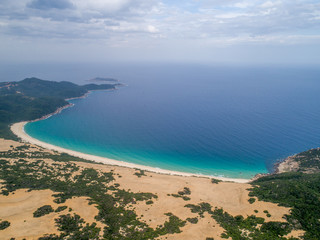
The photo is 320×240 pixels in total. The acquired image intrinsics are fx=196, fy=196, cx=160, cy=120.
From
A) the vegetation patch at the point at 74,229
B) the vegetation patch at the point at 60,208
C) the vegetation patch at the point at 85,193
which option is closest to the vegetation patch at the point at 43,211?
the vegetation patch at the point at 85,193

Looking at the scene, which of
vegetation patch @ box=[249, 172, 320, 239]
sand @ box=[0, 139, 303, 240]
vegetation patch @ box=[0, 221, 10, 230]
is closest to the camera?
vegetation patch @ box=[0, 221, 10, 230]

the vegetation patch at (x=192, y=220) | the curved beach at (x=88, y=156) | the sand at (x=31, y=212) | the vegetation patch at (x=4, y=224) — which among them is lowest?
the curved beach at (x=88, y=156)

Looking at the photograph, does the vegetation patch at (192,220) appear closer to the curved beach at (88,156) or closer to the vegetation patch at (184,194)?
the vegetation patch at (184,194)

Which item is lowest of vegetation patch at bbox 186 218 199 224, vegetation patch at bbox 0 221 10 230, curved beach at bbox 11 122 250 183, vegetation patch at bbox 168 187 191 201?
curved beach at bbox 11 122 250 183

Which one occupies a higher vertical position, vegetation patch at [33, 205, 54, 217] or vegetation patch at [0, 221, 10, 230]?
vegetation patch at [0, 221, 10, 230]

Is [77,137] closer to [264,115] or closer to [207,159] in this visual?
[207,159]

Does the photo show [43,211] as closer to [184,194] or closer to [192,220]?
[192,220]

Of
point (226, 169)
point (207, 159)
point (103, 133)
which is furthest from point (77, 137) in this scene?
point (226, 169)

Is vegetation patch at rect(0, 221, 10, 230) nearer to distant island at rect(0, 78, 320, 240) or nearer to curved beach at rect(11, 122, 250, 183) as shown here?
distant island at rect(0, 78, 320, 240)

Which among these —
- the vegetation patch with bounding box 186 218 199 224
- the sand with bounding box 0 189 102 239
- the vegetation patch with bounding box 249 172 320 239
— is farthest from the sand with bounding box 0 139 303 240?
the vegetation patch with bounding box 249 172 320 239
